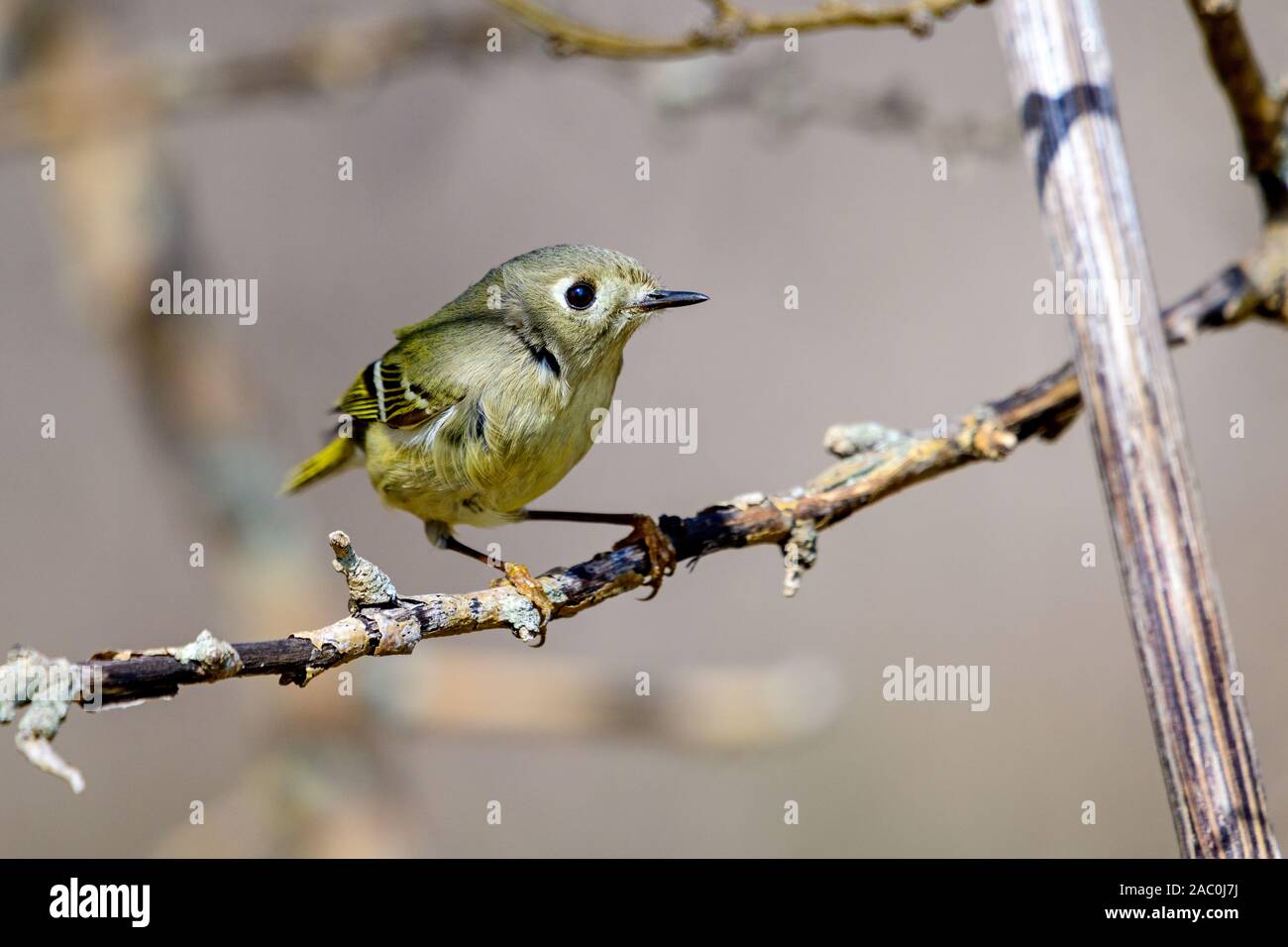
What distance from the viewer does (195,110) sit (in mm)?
4371

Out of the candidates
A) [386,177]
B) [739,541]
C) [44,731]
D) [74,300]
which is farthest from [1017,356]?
[44,731]

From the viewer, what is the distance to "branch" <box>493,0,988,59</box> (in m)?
2.21

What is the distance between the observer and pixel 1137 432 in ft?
6.31

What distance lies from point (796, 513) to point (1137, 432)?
0.78m

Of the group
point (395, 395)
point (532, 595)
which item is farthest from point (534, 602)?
point (395, 395)

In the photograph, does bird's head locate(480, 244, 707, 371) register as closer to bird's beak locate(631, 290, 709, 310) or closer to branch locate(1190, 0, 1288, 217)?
bird's beak locate(631, 290, 709, 310)

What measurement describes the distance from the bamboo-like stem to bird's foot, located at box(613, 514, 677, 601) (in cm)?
100

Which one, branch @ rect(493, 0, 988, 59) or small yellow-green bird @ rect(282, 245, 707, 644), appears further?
small yellow-green bird @ rect(282, 245, 707, 644)

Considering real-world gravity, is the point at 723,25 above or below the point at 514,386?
above

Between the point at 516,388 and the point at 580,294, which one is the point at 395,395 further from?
the point at 580,294

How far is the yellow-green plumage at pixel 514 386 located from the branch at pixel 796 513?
0.47 m

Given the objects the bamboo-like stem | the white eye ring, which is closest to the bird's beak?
the white eye ring

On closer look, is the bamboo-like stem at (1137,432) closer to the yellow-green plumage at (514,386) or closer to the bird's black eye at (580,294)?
the yellow-green plumage at (514,386)

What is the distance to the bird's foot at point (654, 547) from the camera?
259 cm
